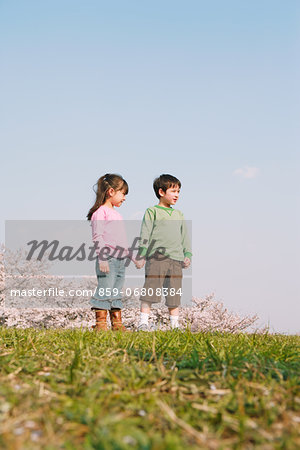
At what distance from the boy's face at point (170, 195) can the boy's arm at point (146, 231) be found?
0.41 meters

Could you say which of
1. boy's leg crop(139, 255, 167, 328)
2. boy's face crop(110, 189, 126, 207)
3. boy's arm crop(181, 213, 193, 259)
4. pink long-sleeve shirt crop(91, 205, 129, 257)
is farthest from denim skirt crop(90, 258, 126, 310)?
boy's arm crop(181, 213, 193, 259)

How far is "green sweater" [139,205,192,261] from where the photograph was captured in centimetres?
801

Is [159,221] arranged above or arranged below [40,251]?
above

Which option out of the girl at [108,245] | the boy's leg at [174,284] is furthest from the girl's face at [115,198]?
the boy's leg at [174,284]

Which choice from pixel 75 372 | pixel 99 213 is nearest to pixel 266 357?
pixel 75 372

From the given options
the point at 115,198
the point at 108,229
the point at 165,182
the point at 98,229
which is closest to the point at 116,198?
the point at 115,198

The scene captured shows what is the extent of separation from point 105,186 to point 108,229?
0.85 m

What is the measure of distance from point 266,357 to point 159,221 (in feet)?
16.6

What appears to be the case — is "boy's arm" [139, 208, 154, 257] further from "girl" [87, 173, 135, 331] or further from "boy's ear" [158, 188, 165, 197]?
"boy's ear" [158, 188, 165, 197]

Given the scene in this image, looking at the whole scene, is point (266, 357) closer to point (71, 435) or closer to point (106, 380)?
point (106, 380)

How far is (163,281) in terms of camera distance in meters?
8.01

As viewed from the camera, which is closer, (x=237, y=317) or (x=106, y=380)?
(x=106, y=380)

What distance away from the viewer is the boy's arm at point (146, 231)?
25.6ft

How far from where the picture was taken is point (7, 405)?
1821mm
